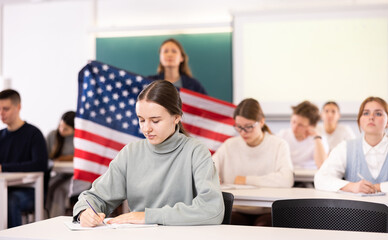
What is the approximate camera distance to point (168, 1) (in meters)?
7.36

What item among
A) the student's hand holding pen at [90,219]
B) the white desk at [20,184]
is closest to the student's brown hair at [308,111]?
the white desk at [20,184]

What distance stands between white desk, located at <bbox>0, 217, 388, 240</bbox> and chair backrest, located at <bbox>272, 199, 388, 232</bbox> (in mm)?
275

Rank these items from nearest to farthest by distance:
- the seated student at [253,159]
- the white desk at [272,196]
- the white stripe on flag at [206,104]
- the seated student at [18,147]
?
the white desk at [272,196] → the seated student at [253,159] → the seated student at [18,147] → the white stripe on flag at [206,104]

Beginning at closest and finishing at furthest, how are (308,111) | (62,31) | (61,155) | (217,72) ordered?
(308,111), (61,155), (217,72), (62,31)

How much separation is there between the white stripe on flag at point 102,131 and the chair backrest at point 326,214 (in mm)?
2190

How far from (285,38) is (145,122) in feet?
16.4

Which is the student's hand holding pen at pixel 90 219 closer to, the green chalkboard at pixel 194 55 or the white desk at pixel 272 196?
the white desk at pixel 272 196

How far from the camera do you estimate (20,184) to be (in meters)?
4.52

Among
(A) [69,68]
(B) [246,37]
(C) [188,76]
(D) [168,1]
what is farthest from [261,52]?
(A) [69,68]

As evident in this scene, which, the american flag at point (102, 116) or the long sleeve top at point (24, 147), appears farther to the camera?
the long sleeve top at point (24, 147)

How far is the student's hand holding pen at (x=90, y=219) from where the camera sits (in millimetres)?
2092

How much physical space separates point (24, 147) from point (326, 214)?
10.8 ft

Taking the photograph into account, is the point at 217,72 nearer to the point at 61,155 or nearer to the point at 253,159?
the point at 61,155

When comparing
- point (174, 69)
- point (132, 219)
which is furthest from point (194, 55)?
point (132, 219)
